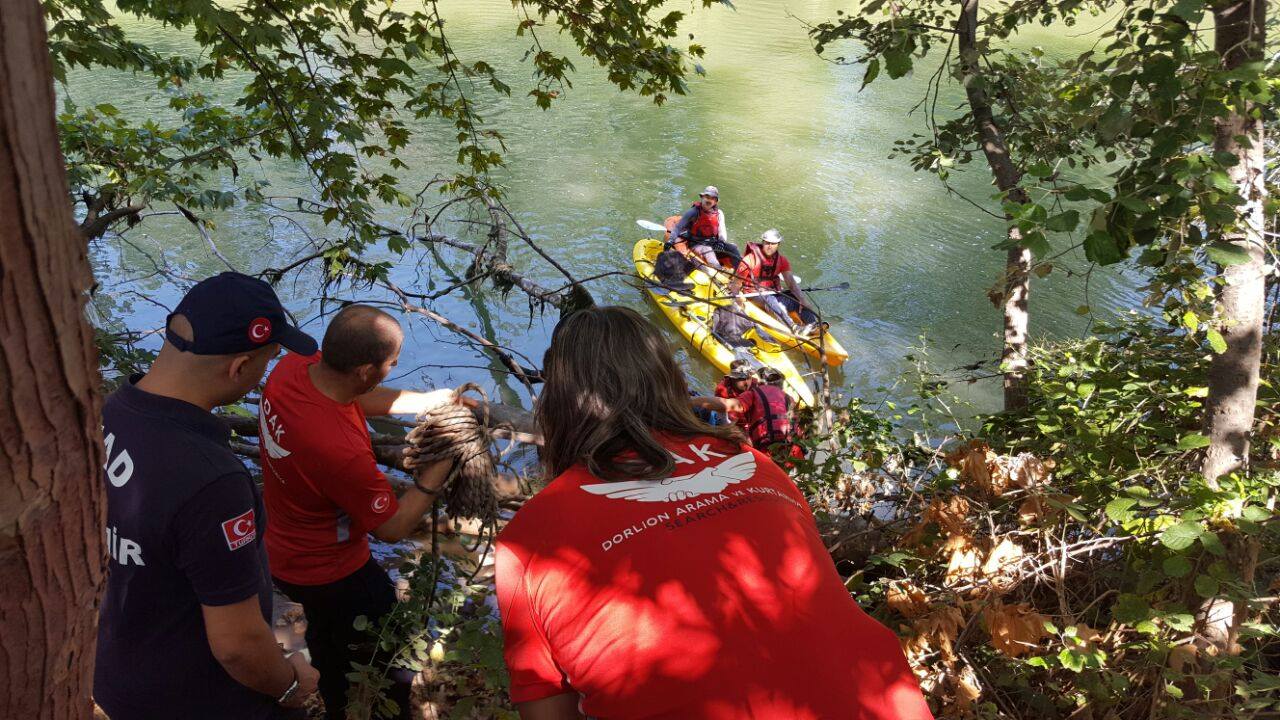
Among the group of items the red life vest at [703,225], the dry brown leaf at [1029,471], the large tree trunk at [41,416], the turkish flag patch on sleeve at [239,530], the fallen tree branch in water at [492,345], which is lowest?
the red life vest at [703,225]

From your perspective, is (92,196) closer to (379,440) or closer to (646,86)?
(379,440)

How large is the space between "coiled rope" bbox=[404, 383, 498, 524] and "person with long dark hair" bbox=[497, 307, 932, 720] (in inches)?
30.9

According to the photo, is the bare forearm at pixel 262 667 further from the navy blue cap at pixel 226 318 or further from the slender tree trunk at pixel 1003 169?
the slender tree trunk at pixel 1003 169

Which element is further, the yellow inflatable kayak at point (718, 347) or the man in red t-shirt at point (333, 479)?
the yellow inflatable kayak at point (718, 347)

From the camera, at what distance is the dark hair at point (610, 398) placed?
1.60m

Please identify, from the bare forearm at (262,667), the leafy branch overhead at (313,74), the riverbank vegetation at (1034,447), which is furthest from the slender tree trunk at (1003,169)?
the bare forearm at (262,667)

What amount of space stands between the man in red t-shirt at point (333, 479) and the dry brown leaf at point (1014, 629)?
72.5 inches

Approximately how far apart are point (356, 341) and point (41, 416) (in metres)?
1.69

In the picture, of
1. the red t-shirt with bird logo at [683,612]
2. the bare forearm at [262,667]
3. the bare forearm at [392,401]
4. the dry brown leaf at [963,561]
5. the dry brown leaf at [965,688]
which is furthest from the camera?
the dry brown leaf at [963,561]

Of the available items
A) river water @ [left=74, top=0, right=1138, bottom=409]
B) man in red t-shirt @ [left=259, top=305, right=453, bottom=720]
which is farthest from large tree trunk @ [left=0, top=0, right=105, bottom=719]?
river water @ [left=74, top=0, right=1138, bottom=409]

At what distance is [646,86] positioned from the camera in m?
5.21

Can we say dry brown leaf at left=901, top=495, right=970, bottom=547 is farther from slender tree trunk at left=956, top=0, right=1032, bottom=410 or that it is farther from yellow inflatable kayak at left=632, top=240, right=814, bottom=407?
yellow inflatable kayak at left=632, top=240, right=814, bottom=407

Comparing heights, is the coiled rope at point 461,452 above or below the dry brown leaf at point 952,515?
above

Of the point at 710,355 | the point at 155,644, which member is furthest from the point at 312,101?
the point at 710,355
